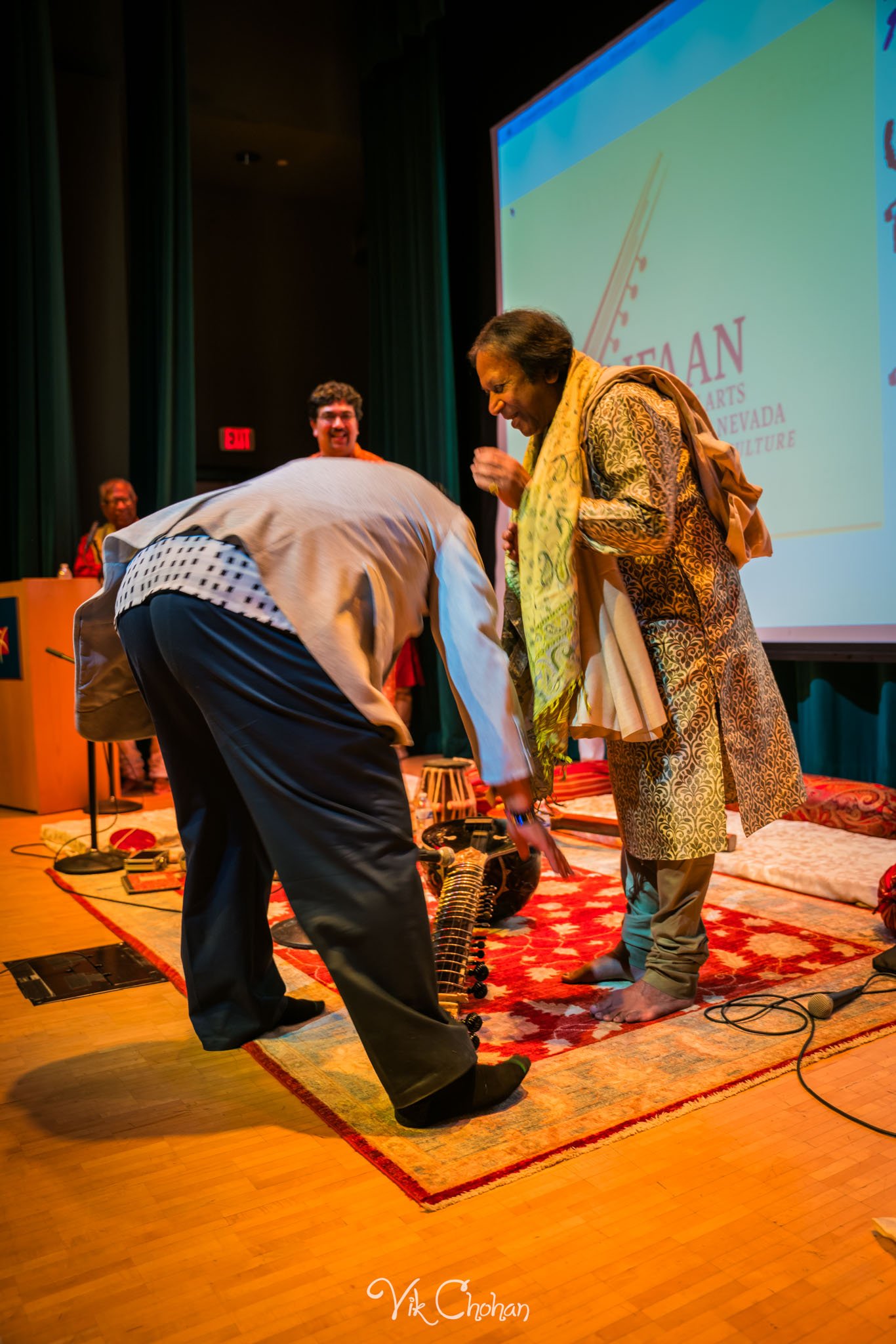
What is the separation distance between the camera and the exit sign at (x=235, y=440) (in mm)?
7121

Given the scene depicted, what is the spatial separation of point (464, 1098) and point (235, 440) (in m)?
6.16

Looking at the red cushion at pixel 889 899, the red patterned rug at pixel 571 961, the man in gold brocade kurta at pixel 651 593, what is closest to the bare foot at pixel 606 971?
the red patterned rug at pixel 571 961

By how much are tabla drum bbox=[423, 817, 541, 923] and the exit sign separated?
496 centimetres

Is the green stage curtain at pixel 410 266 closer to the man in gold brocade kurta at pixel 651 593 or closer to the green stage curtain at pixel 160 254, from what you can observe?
the green stage curtain at pixel 160 254

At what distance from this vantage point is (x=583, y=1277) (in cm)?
122

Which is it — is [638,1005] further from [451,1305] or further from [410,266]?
[410,266]

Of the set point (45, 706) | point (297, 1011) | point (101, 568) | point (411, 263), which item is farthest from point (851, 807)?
point (411, 263)

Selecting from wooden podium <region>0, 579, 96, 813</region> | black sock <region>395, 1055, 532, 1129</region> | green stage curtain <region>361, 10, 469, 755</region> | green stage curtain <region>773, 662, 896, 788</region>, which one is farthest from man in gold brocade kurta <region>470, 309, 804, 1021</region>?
green stage curtain <region>361, 10, 469, 755</region>

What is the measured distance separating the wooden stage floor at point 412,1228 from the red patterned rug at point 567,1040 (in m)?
0.04

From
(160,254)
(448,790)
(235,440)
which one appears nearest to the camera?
(448,790)

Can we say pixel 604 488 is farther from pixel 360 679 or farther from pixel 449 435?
pixel 449 435

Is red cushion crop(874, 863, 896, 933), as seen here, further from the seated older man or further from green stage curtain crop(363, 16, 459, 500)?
green stage curtain crop(363, 16, 459, 500)

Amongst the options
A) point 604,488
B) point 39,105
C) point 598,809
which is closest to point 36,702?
point 598,809

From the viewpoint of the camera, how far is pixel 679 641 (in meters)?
1.95
